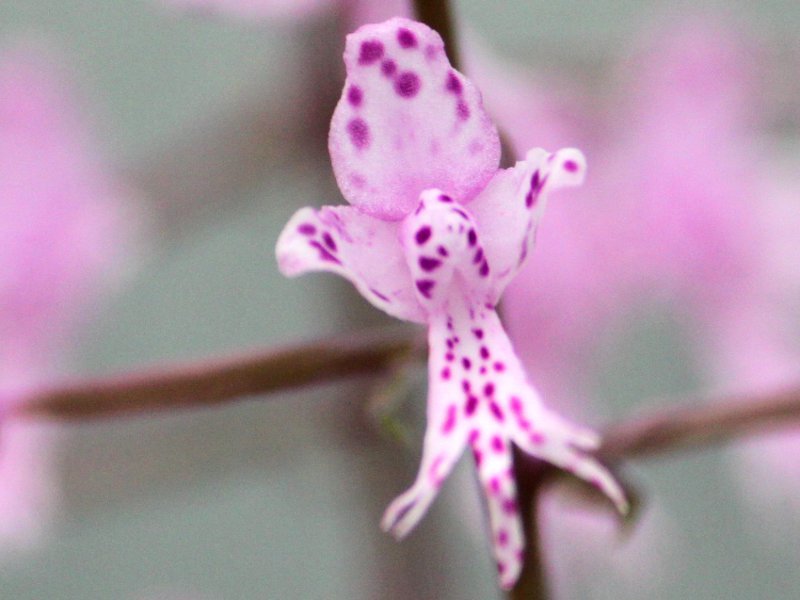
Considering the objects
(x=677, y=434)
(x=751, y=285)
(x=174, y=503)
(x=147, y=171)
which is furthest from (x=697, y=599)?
(x=677, y=434)

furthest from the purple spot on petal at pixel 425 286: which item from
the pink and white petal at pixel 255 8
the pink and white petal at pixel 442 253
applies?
the pink and white petal at pixel 255 8

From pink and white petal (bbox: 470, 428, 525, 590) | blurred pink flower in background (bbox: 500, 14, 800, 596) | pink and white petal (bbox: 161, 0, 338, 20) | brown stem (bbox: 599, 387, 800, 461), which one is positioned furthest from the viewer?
blurred pink flower in background (bbox: 500, 14, 800, 596)

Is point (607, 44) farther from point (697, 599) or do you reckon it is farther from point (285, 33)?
point (697, 599)

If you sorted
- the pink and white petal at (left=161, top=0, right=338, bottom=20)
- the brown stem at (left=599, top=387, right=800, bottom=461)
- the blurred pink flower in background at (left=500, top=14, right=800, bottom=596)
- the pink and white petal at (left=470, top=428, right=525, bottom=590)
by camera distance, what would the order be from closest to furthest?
the pink and white petal at (left=470, top=428, right=525, bottom=590), the brown stem at (left=599, top=387, right=800, bottom=461), the pink and white petal at (left=161, top=0, right=338, bottom=20), the blurred pink flower in background at (left=500, top=14, right=800, bottom=596)

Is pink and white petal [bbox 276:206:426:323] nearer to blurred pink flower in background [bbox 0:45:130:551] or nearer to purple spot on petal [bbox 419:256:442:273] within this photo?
purple spot on petal [bbox 419:256:442:273]

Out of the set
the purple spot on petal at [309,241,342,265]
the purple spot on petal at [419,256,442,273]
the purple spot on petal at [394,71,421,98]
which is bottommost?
the purple spot on petal at [419,256,442,273]

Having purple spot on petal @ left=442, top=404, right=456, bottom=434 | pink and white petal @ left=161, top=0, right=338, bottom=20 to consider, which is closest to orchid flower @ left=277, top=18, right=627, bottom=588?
purple spot on petal @ left=442, top=404, right=456, bottom=434

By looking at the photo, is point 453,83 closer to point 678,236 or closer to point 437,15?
point 437,15
